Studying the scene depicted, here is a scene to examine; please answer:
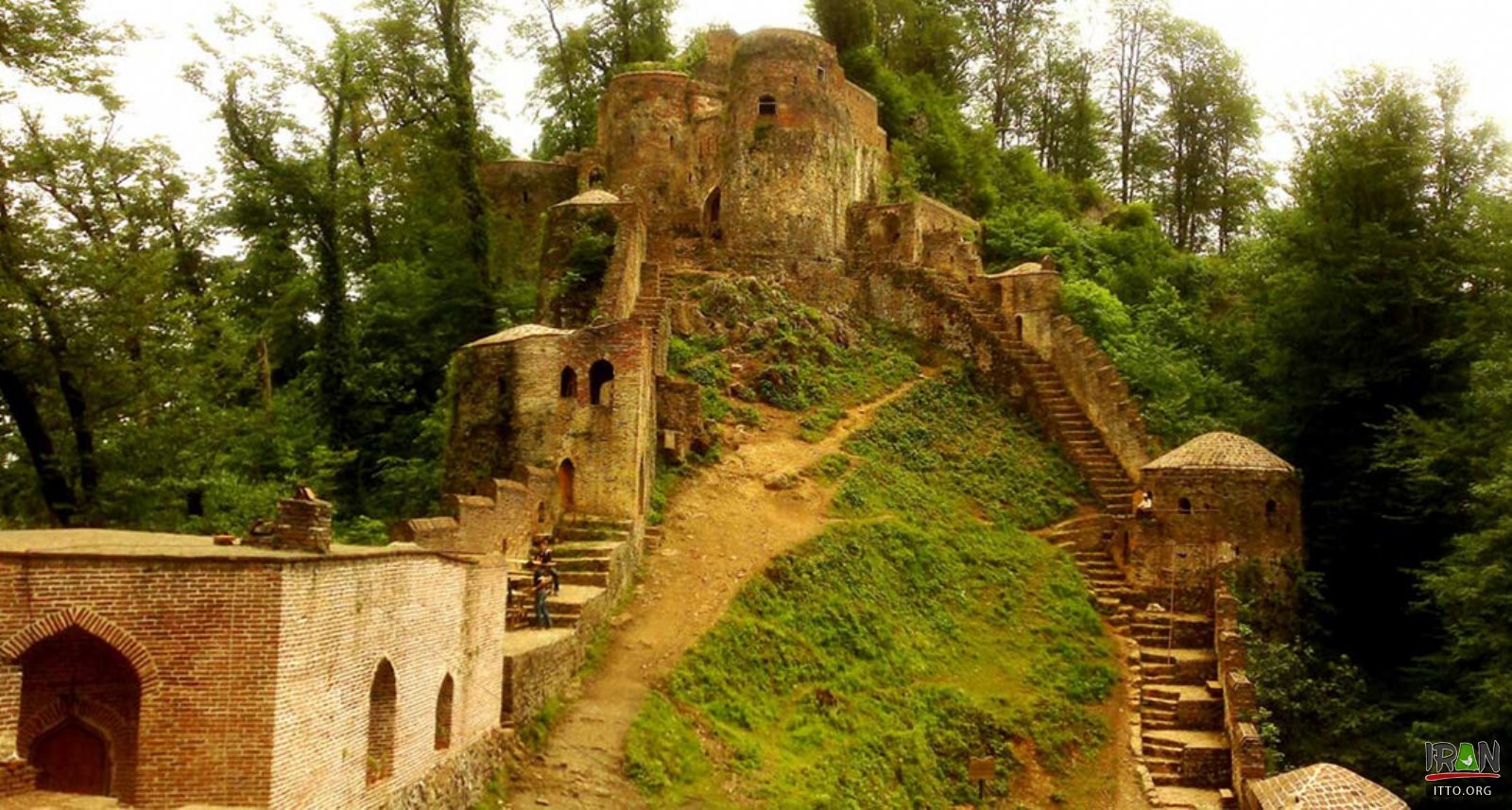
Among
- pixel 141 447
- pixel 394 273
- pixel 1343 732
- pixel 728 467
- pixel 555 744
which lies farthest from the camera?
pixel 394 273

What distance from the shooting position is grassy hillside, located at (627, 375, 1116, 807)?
1565 centimetres

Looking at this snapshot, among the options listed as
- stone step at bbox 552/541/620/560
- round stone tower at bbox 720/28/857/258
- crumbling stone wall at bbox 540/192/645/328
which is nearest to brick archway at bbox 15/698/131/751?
stone step at bbox 552/541/620/560

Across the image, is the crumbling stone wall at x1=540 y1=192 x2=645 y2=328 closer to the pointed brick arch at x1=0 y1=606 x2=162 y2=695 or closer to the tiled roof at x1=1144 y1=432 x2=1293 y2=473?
the tiled roof at x1=1144 y1=432 x2=1293 y2=473

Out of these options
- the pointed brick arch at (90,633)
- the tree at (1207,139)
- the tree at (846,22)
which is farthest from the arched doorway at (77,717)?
the tree at (1207,139)

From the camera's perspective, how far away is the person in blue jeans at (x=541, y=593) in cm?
1656

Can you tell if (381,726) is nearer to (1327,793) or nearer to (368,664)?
(368,664)

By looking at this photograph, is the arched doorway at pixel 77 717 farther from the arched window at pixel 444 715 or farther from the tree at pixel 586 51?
the tree at pixel 586 51

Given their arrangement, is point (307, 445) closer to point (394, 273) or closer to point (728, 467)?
point (394, 273)

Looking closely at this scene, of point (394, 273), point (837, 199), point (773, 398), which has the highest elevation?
point (837, 199)

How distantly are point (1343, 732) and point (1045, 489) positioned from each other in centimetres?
864

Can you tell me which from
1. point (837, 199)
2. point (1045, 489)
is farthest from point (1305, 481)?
point (837, 199)

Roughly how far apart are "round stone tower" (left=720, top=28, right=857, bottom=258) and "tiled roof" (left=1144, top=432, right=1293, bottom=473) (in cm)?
1170

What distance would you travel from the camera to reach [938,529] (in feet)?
77.5

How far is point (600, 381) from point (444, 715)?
8904 millimetres
